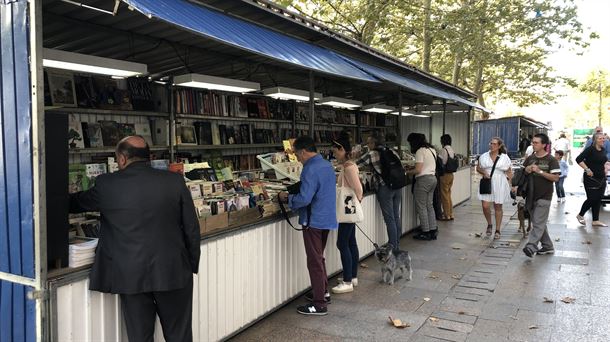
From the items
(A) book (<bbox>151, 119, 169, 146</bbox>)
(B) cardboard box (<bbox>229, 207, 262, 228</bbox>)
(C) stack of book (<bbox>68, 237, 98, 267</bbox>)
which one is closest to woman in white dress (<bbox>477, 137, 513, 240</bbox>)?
(B) cardboard box (<bbox>229, 207, 262, 228</bbox>)

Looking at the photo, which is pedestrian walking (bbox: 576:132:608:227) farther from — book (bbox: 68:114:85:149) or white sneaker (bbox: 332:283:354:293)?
book (bbox: 68:114:85:149)

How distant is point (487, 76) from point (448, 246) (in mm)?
20328

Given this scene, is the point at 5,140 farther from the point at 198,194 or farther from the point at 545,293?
the point at 545,293

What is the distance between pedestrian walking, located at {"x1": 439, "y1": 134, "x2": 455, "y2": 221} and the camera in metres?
9.27

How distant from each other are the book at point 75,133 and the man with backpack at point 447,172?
658 centimetres

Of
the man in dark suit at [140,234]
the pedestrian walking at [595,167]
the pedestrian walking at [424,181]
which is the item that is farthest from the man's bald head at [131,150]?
the pedestrian walking at [595,167]

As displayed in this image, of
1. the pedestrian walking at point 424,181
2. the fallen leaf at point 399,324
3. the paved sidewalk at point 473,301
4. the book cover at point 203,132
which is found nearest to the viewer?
the paved sidewalk at point 473,301

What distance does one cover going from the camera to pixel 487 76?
83.1ft

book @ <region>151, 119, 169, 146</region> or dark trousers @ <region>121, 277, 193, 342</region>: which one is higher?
book @ <region>151, 119, 169, 146</region>

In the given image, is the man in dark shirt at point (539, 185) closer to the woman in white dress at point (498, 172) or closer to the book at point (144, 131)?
the woman in white dress at point (498, 172)

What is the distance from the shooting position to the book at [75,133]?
16.8 ft

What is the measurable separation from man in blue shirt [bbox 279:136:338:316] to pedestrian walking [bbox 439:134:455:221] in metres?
5.40

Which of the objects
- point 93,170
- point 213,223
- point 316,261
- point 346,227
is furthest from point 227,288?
point 93,170

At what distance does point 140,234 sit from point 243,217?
60.8 inches
